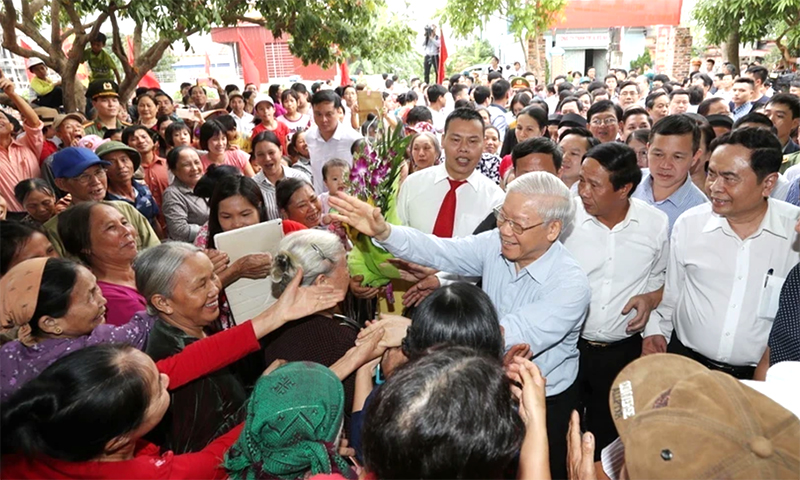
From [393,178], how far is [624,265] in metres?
1.30

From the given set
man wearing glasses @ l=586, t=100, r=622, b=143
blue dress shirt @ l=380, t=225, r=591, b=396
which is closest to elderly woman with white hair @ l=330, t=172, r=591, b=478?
blue dress shirt @ l=380, t=225, r=591, b=396

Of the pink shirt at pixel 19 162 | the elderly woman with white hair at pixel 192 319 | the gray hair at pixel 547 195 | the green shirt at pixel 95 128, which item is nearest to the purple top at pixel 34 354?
the elderly woman with white hair at pixel 192 319

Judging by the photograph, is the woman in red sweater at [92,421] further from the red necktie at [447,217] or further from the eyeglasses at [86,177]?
the eyeglasses at [86,177]

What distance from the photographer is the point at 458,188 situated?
11.5 feet

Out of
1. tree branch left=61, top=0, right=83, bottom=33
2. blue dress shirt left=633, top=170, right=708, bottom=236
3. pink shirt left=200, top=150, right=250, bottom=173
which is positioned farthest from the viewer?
tree branch left=61, top=0, right=83, bottom=33

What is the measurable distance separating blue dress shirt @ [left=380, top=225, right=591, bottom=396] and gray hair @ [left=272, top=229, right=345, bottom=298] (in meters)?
0.24

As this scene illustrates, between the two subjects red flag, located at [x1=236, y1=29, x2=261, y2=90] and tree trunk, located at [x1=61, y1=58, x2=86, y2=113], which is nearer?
tree trunk, located at [x1=61, y1=58, x2=86, y2=113]

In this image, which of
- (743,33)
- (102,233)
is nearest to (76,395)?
(102,233)

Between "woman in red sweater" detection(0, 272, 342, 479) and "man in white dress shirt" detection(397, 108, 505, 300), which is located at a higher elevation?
"man in white dress shirt" detection(397, 108, 505, 300)

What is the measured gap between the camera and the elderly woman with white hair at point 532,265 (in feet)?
6.86

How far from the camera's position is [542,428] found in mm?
1421

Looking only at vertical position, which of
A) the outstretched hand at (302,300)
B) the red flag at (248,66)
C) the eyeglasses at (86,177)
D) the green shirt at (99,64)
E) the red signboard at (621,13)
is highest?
the red signboard at (621,13)

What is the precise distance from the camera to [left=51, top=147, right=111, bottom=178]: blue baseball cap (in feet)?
11.6

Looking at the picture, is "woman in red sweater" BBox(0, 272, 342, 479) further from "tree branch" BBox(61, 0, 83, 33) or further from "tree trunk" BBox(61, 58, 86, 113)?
"tree trunk" BBox(61, 58, 86, 113)
